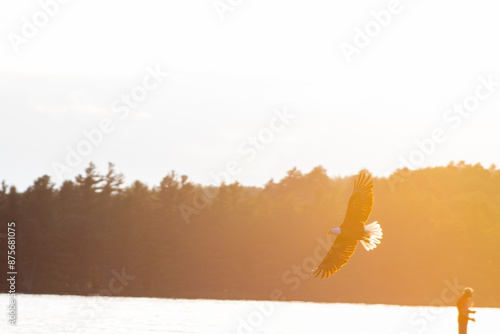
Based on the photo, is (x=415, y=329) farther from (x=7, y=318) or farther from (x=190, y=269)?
(x=190, y=269)

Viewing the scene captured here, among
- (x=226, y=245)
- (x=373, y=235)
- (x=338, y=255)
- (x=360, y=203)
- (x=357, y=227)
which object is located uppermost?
(x=226, y=245)

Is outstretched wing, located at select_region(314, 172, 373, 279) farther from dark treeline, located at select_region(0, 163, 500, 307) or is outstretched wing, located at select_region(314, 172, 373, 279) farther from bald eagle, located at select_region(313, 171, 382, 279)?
dark treeline, located at select_region(0, 163, 500, 307)

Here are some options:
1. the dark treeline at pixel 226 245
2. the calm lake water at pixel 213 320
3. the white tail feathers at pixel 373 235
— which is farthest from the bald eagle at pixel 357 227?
the dark treeline at pixel 226 245

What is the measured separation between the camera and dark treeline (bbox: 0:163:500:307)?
108 metres

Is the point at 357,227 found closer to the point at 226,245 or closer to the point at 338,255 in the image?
the point at 338,255

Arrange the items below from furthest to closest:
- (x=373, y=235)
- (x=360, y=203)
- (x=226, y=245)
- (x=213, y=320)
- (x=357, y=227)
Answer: (x=226, y=245) → (x=213, y=320) → (x=357, y=227) → (x=360, y=203) → (x=373, y=235)

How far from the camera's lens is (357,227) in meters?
25.6

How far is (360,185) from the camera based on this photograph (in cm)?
2530

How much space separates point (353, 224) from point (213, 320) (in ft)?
98.4

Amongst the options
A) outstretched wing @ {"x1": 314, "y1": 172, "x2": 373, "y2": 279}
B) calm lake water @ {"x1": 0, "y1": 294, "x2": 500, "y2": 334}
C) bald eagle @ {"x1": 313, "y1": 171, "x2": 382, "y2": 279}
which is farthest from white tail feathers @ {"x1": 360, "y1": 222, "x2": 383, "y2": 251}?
calm lake water @ {"x1": 0, "y1": 294, "x2": 500, "y2": 334}

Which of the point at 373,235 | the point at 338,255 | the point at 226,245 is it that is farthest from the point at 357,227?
the point at 226,245

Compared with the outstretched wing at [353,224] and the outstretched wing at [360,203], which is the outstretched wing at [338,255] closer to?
Answer: the outstretched wing at [353,224]

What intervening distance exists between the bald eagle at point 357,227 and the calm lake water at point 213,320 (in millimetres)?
20415

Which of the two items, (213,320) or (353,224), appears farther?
(213,320)
